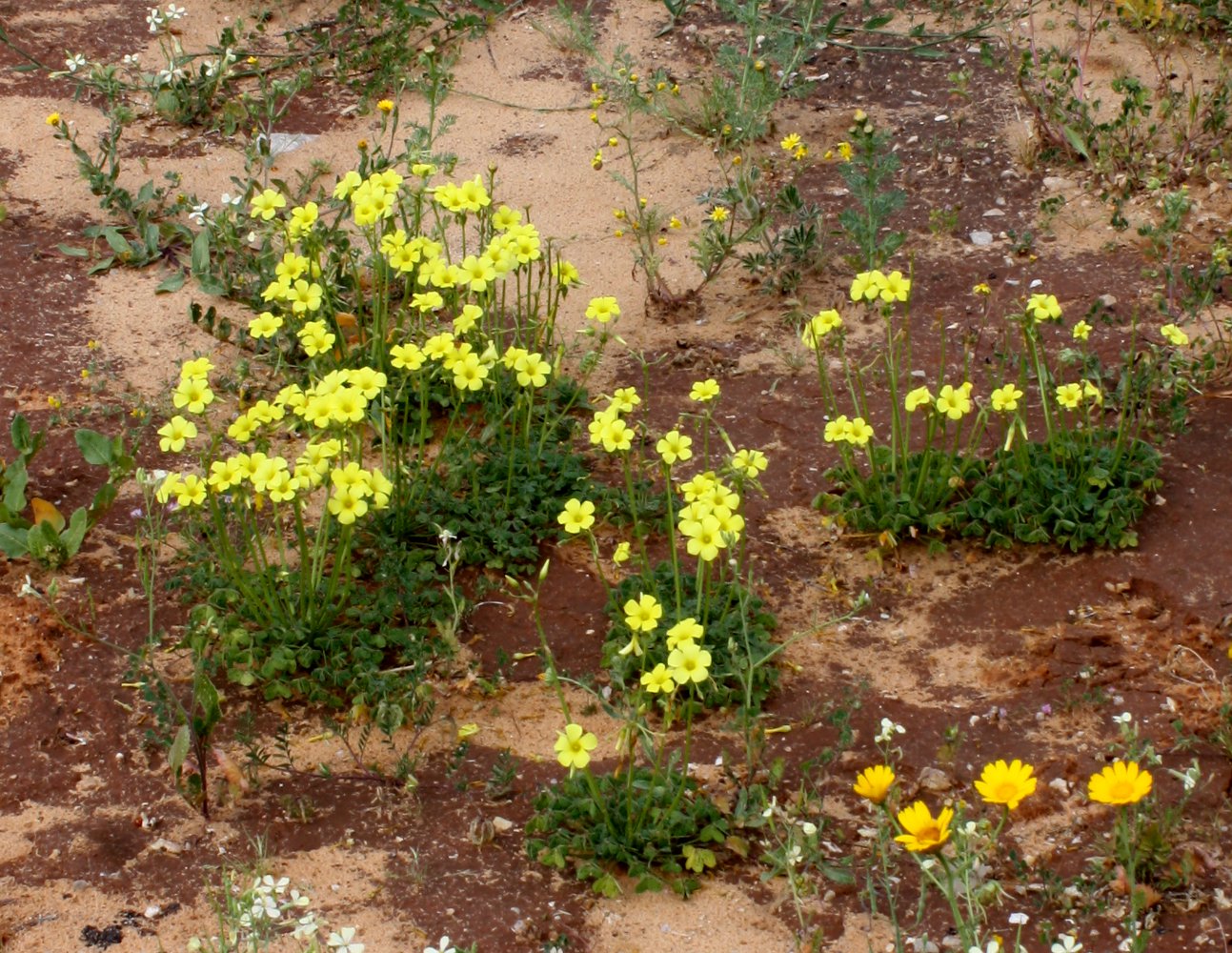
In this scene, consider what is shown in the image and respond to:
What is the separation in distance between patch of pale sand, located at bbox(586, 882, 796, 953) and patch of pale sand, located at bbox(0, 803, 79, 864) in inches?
46.9

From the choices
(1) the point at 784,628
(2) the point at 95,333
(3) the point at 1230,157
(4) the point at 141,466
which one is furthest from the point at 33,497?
(3) the point at 1230,157

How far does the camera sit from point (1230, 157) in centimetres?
555

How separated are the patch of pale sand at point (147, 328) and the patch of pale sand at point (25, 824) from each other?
68.8 inches

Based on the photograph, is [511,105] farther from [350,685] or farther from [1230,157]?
[350,685]

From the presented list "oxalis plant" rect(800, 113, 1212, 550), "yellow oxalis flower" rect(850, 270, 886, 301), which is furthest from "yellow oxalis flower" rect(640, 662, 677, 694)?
"yellow oxalis flower" rect(850, 270, 886, 301)

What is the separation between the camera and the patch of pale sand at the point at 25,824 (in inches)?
124

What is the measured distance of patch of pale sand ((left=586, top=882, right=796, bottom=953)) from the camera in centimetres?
294

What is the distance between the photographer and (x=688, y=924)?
299 cm

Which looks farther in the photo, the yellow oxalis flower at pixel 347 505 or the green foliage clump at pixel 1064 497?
the green foliage clump at pixel 1064 497

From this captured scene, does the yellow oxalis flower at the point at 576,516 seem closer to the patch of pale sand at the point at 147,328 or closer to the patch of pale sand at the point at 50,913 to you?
the patch of pale sand at the point at 50,913

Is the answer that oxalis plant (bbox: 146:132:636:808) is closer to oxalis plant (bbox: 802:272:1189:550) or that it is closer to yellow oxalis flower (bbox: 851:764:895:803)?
oxalis plant (bbox: 802:272:1189:550)

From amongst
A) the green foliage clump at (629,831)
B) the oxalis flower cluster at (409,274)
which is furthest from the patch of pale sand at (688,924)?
the oxalis flower cluster at (409,274)

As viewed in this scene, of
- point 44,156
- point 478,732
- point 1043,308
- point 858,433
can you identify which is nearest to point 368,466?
point 478,732

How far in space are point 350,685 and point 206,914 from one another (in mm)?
688
